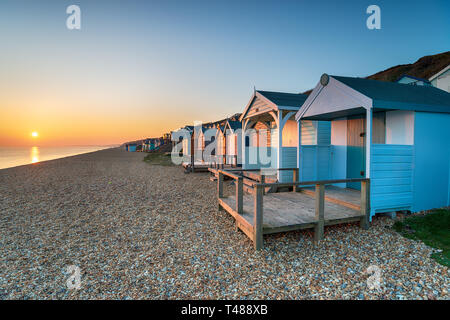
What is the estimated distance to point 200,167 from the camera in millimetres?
16375

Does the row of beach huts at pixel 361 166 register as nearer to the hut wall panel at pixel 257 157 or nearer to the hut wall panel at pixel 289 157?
the hut wall panel at pixel 289 157

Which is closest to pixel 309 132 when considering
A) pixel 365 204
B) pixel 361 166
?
pixel 361 166

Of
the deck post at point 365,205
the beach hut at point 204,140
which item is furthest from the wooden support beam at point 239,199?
the beach hut at point 204,140

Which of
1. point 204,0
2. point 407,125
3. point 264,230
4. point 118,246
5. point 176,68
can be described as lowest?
point 118,246

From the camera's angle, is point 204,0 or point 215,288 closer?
point 215,288

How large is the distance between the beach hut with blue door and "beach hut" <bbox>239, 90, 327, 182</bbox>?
1.91 meters

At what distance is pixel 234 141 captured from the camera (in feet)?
58.5

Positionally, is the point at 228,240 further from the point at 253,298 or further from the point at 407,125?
the point at 407,125

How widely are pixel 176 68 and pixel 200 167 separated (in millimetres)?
8531

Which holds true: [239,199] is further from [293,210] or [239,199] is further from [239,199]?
[293,210]

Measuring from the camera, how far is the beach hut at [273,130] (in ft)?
27.9

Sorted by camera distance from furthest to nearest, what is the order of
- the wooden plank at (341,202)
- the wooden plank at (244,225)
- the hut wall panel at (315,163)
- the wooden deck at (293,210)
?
the hut wall panel at (315,163), the wooden plank at (341,202), the wooden plank at (244,225), the wooden deck at (293,210)

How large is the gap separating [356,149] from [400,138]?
1.43m
